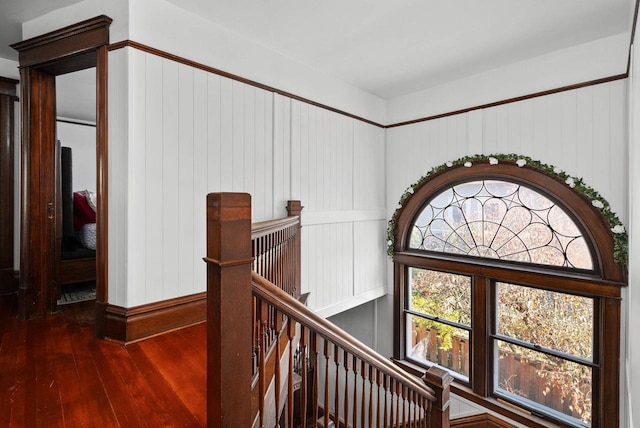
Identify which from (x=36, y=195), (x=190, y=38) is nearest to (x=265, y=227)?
(x=190, y=38)

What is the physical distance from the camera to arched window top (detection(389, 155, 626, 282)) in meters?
3.08

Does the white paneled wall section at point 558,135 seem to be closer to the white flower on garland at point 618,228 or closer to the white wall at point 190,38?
the white flower on garland at point 618,228

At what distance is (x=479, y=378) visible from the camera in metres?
3.75

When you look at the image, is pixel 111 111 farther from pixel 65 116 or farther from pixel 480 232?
pixel 480 232

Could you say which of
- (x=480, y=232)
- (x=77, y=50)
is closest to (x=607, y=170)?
(x=480, y=232)

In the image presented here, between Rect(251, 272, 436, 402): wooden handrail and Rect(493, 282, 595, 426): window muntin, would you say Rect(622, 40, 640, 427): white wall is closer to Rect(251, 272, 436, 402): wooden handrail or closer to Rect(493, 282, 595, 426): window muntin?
Rect(493, 282, 595, 426): window muntin

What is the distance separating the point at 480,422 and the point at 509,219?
2.27 m

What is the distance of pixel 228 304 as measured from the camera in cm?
103

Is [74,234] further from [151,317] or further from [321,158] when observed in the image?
→ [321,158]

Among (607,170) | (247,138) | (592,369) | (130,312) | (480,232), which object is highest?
(247,138)

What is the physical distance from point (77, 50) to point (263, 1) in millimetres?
1398

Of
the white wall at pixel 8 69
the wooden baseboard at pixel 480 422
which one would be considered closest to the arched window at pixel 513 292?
the wooden baseboard at pixel 480 422

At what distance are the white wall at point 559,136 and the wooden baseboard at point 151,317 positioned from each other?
3.22 meters

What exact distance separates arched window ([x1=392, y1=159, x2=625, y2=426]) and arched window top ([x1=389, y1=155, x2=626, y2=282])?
0.04ft
